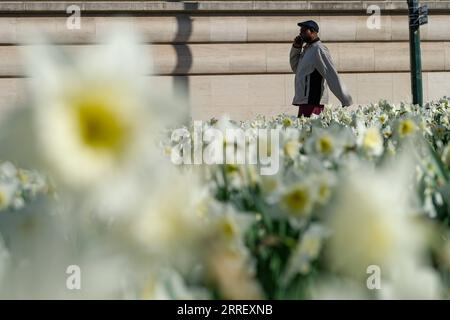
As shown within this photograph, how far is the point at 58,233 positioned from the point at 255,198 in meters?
0.62

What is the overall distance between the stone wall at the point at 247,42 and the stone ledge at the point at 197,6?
20mm

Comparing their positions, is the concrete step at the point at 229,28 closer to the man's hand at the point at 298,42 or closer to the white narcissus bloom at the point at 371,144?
the man's hand at the point at 298,42

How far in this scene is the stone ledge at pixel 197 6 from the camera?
15672 mm

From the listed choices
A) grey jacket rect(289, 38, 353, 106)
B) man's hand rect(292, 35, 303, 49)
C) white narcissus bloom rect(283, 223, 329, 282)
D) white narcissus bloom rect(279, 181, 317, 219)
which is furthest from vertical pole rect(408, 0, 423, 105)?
white narcissus bloom rect(283, 223, 329, 282)

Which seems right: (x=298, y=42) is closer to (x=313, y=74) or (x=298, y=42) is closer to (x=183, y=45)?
(x=313, y=74)

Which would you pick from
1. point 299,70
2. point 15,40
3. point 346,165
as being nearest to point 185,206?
point 346,165

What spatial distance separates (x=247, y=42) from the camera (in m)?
16.3

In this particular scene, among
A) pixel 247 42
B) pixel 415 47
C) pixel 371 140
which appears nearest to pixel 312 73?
pixel 415 47

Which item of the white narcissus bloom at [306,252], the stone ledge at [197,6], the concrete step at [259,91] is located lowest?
the white narcissus bloom at [306,252]

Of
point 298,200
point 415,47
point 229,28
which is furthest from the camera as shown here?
point 229,28

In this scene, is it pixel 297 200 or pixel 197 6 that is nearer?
pixel 297 200

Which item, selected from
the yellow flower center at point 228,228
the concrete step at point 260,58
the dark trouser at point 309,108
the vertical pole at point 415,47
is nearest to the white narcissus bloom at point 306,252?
the yellow flower center at point 228,228

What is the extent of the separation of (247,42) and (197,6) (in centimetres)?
124
